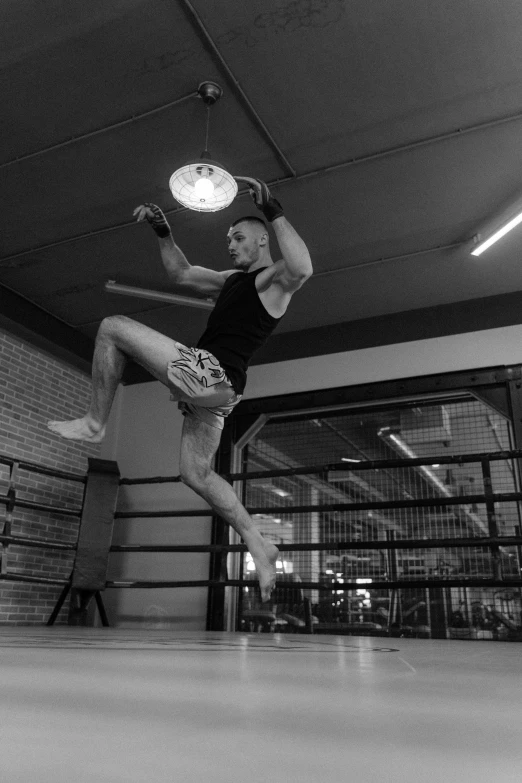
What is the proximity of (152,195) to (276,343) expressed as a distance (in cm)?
224

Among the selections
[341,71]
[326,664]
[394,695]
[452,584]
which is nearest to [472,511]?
[452,584]

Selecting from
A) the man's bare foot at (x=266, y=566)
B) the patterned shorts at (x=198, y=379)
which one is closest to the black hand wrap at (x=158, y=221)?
the patterned shorts at (x=198, y=379)

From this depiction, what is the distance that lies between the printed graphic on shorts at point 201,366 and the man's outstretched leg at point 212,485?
39cm

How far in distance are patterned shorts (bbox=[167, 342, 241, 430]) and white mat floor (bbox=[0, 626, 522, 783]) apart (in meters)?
1.13

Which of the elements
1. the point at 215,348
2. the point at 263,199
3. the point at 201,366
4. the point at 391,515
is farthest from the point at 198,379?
the point at 391,515

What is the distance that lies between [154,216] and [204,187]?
1.97ft

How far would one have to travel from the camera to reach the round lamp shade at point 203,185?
297 centimetres

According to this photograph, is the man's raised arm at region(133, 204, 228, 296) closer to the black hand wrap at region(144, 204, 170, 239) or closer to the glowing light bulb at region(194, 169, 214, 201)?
the black hand wrap at region(144, 204, 170, 239)

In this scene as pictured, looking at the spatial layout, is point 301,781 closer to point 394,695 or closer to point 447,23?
point 394,695

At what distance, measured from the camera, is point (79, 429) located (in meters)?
2.18

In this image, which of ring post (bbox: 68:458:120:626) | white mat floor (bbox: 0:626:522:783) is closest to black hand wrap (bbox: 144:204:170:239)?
white mat floor (bbox: 0:626:522:783)

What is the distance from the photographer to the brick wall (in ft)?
17.9

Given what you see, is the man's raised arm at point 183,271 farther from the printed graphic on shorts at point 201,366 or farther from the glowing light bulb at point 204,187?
the printed graphic on shorts at point 201,366

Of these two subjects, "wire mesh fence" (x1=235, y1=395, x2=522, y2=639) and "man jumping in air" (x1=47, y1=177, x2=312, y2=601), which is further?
"wire mesh fence" (x1=235, y1=395, x2=522, y2=639)
